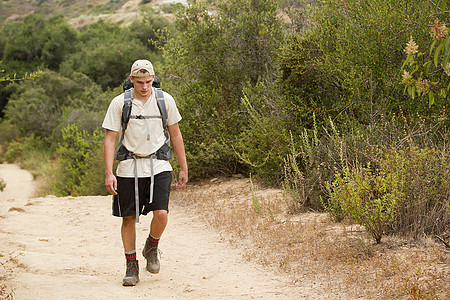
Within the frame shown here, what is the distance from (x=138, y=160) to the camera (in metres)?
4.71

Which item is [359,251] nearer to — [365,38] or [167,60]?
[365,38]

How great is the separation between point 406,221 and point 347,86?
348 centimetres

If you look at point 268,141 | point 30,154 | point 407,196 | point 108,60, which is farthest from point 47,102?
point 407,196

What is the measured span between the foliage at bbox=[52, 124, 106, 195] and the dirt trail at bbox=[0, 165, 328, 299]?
470 centimetres

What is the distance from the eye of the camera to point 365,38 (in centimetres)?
820

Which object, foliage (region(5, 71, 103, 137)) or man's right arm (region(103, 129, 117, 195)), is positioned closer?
man's right arm (region(103, 129, 117, 195))

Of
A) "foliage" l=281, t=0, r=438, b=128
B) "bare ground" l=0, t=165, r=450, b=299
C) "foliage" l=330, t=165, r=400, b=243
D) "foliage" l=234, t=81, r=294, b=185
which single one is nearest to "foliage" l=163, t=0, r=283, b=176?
"foliage" l=234, t=81, r=294, b=185

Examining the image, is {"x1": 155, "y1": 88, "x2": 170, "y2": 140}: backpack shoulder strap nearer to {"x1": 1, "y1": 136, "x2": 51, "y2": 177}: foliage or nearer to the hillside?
{"x1": 1, "y1": 136, "x2": 51, "y2": 177}: foliage

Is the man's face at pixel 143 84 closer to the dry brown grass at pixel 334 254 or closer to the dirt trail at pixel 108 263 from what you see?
the dirt trail at pixel 108 263

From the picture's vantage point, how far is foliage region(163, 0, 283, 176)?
11.5 m

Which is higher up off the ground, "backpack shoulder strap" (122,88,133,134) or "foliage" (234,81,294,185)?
"backpack shoulder strap" (122,88,133,134)

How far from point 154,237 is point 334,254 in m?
1.84

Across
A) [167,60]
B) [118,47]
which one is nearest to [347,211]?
[167,60]

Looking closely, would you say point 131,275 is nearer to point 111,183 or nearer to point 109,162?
point 111,183
